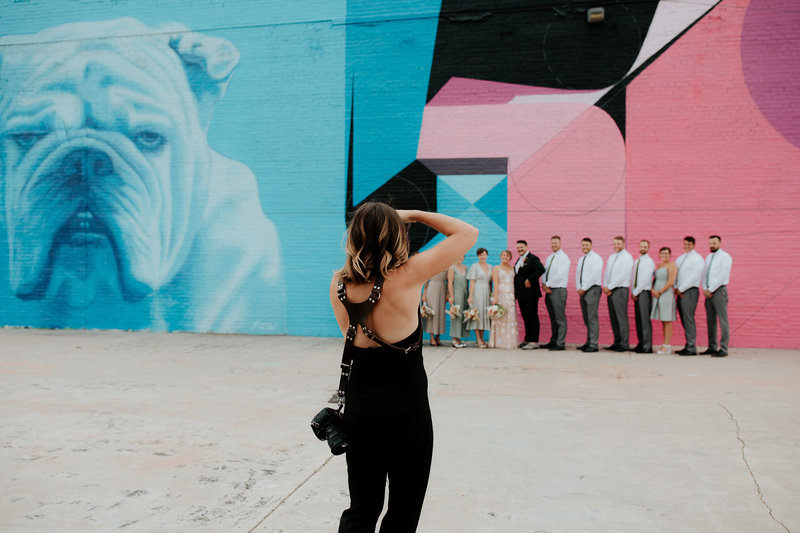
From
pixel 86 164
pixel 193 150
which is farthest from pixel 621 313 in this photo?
pixel 86 164

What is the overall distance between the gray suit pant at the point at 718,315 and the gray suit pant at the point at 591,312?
1.77m

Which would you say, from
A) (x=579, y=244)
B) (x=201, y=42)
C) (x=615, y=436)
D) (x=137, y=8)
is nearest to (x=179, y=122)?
(x=201, y=42)

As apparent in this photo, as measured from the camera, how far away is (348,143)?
13.0 meters

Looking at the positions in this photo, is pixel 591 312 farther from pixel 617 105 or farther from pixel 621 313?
pixel 617 105

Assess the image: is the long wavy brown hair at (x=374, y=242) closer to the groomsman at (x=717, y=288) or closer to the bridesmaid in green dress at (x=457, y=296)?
the bridesmaid in green dress at (x=457, y=296)

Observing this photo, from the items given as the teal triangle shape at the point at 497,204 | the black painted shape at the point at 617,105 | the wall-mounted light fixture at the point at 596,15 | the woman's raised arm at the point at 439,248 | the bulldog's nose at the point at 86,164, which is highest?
the wall-mounted light fixture at the point at 596,15

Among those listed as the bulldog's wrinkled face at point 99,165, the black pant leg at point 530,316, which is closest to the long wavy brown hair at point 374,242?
the black pant leg at point 530,316

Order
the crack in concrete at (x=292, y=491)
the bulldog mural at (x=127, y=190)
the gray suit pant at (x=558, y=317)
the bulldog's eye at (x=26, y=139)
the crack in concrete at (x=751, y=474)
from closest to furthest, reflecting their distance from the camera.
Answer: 1. the crack in concrete at (x=292, y=491)
2. the crack in concrete at (x=751, y=474)
3. the gray suit pant at (x=558, y=317)
4. the bulldog mural at (x=127, y=190)
5. the bulldog's eye at (x=26, y=139)

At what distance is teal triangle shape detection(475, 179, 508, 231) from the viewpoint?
12359 millimetres

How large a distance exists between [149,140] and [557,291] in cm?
897

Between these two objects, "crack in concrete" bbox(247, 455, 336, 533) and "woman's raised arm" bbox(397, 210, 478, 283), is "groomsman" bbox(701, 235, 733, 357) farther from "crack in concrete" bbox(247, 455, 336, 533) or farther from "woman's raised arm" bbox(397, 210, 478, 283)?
"woman's raised arm" bbox(397, 210, 478, 283)

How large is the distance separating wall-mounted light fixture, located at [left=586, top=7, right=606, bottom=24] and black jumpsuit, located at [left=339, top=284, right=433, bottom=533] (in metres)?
11.2

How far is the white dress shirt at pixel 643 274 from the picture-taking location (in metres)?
11.1

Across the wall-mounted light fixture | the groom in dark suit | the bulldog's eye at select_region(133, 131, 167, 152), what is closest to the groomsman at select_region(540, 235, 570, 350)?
the groom in dark suit
